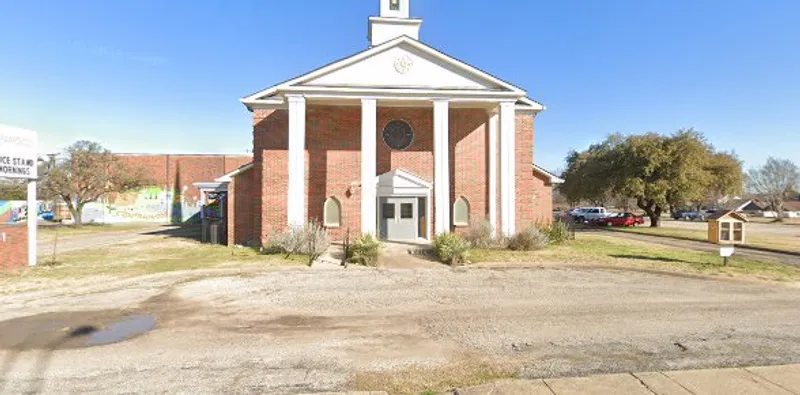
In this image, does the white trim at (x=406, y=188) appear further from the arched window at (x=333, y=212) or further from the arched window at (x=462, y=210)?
the arched window at (x=333, y=212)

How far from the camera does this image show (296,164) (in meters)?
18.0

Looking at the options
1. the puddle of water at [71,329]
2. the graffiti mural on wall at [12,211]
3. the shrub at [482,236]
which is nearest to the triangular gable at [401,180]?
the shrub at [482,236]

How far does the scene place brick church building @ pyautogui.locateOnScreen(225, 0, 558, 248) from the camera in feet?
60.3

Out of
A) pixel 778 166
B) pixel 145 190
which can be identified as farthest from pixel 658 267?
pixel 778 166

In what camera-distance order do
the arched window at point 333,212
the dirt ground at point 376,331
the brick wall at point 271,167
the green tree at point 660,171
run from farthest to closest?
the green tree at point 660,171 → the arched window at point 333,212 → the brick wall at point 271,167 → the dirt ground at point 376,331

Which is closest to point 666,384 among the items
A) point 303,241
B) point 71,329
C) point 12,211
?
point 71,329

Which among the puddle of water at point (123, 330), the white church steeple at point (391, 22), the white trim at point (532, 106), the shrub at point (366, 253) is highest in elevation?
the white church steeple at point (391, 22)

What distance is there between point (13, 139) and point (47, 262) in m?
4.25

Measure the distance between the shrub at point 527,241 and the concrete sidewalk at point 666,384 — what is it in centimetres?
1232

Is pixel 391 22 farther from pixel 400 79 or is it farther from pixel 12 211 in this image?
pixel 12 211

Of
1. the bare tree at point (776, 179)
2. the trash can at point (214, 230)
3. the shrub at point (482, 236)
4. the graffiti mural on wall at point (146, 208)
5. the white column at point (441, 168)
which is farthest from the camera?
the bare tree at point (776, 179)

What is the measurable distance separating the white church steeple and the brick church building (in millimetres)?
5901

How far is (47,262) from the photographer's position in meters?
14.1

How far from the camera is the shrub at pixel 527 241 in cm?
1739
